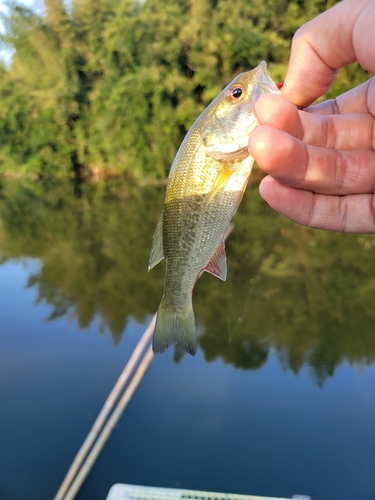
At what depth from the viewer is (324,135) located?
6.89 feet

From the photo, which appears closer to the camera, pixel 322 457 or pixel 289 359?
pixel 322 457

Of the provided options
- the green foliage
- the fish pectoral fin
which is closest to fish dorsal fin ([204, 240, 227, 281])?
the fish pectoral fin

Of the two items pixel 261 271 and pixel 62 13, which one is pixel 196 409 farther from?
pixel 62 13

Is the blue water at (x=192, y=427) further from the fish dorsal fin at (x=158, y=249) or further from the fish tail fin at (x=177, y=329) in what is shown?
the fish dorsal fin at (x=158, y=249)

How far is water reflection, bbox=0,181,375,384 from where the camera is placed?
24.6 feet

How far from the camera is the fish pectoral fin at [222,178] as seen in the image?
6.23 ft

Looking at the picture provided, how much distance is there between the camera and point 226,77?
22266mm

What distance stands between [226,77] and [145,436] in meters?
21.1

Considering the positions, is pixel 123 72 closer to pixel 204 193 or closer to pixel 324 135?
pixel 324 135

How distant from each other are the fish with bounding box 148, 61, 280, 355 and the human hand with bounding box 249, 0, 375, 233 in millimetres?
197

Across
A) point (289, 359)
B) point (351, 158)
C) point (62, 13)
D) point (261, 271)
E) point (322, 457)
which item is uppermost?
point (62, 13)

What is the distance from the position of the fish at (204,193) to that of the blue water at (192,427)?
12.9 feet

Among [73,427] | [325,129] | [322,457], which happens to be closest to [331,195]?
[325,129]

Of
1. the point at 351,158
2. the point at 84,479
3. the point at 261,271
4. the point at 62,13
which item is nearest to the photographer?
the point at 351,158
